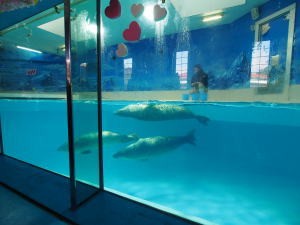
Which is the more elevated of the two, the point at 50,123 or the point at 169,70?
the point at 169,70

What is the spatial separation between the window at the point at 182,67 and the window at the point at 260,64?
8.01 ft

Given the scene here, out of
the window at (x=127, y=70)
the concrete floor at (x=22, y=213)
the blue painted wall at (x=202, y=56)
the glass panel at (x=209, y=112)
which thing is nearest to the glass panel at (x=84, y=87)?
the concrete floor at (x=22, y=213)

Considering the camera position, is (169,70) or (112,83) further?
(112,83)

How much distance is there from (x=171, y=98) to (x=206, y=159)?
3.40 m

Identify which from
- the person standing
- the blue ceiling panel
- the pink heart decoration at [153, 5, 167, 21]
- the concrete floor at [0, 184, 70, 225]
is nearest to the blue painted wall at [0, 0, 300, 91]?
the person standing

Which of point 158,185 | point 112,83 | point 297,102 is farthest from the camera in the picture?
point 112,83

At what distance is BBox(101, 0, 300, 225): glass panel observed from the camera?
404cm

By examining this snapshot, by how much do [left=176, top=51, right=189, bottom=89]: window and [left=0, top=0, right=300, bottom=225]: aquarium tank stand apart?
1.9 inches

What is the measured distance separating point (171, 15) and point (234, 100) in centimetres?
381

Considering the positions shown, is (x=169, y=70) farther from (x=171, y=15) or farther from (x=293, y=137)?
(x=293, y=137)

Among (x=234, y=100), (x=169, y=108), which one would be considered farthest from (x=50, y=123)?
(x=234, y=100)

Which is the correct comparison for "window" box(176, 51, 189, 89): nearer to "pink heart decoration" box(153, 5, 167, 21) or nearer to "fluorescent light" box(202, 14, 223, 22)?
"fluorescent light" box(202, 14, 223, 22)

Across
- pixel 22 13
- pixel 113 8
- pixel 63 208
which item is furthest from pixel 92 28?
pixel 63 208

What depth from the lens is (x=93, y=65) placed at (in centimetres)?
150
